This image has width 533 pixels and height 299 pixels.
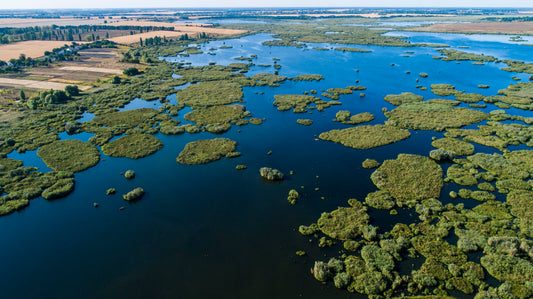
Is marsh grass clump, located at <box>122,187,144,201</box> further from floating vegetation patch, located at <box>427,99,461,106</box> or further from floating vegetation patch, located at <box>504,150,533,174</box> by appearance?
floating vegetation patch, located at <box>427,99,461,106</box>

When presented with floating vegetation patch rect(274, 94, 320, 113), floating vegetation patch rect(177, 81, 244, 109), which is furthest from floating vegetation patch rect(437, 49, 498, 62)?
floating vegetation patch rect(177, 81, 244, 109)

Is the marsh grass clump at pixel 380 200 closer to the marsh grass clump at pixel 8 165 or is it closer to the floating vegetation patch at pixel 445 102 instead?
the floating vegetation patch at pixel 445 102

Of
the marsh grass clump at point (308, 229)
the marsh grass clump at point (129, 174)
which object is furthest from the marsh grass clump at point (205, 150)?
the marsh grass clump at point (308, 229)

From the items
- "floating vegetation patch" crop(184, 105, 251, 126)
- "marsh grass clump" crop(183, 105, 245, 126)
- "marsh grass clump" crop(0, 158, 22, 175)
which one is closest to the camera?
"marsh grass clump" crop(0, 158, 22, 175)

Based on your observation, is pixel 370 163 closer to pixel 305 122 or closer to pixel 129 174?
pixel 305 122

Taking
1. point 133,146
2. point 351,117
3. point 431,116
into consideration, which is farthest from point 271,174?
point 431,116
